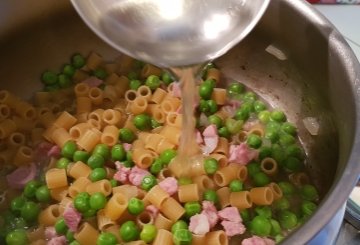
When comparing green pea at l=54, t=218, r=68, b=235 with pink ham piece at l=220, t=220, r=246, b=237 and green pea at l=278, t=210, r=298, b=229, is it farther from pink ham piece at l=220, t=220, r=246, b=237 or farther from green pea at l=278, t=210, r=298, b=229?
green pea at l=278, t=210, r=298, b=229

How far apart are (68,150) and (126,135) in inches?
5.6

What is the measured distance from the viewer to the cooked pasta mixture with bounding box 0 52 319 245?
1192mm

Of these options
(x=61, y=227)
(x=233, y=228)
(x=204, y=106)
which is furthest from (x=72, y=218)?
(x=204, y=106)

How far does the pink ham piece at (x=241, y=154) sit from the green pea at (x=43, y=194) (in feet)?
1.37

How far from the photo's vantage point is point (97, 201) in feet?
3.90

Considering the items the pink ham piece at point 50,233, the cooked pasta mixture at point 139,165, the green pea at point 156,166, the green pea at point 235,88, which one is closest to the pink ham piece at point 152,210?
the cooked pasta mixture at point 139,165

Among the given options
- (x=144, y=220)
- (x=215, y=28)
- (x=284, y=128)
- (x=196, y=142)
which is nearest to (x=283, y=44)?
(x=284, y=128)

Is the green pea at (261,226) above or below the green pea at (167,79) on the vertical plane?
below

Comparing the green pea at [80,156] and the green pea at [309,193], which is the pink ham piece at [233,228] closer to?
the green pea at [309,193]

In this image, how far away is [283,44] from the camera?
1.36 meters

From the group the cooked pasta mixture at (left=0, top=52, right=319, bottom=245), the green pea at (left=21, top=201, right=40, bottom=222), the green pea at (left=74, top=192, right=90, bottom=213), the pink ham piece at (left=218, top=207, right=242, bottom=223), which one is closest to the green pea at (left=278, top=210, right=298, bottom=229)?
the cooked pasta mixture at (left=0, top=52, right=319, bottom=245)

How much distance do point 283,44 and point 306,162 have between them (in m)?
0.29

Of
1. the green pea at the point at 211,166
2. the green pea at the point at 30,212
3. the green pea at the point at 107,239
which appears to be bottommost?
the green pea at the point at 30,212

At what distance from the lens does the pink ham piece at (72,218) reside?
119cm
